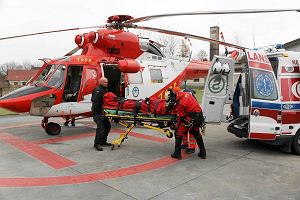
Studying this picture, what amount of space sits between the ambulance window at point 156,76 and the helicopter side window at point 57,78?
3264mm

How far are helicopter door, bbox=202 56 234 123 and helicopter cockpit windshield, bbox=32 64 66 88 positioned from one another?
14.0ft

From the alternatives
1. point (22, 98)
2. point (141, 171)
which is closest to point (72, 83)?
point (22, 98)

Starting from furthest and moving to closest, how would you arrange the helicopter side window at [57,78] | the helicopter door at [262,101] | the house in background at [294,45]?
1. the house in background at [294,45]
2. the helicopter side window at [57,78]
3. the helicopter door at [262,101]

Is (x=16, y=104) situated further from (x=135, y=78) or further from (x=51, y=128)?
(x=135, y=78)

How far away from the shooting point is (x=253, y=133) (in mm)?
6434

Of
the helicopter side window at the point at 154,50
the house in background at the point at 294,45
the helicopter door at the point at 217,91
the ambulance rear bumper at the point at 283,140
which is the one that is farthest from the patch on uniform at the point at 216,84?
the house in background at the point at 294,45

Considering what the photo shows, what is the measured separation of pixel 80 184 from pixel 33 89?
4389mm

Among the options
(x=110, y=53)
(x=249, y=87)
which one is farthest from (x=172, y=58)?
(x=249, y=87)

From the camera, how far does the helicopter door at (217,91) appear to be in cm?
707

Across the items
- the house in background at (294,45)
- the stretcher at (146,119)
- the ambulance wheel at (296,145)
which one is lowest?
the ambulance wheel at (296,145)

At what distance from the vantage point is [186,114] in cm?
609

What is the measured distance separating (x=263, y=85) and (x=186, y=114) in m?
2.04

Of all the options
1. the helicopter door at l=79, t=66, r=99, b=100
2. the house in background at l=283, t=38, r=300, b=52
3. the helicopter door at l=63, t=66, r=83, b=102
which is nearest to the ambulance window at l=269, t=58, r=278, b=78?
the helicopter door at l=79, t=66, r=99, b=100

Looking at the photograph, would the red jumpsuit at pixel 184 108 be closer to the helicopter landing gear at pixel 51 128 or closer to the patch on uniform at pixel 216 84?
the patch on uniform at pixel 216 84
